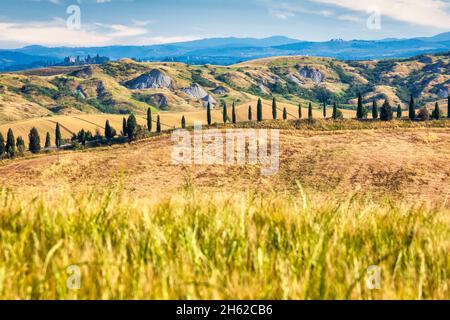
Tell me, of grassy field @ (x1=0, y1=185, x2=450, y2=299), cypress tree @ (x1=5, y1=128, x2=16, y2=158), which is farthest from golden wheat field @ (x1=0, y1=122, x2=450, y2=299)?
cypress tree @ (x1=5, y1=128, x2=16, y2=158)

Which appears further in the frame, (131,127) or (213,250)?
(131,127)

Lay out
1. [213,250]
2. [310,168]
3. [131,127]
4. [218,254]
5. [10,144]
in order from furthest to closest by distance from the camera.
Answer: [131,127] < [10,144] < [310,168] < [213,250] < [218,254]

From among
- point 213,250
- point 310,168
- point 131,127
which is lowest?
point 310,168

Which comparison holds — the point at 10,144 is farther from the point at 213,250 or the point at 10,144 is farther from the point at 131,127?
the point at 213,250

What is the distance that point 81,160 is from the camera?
311 feet

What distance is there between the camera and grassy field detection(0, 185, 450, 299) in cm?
334

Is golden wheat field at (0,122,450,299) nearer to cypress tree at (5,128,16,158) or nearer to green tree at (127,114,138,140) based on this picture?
cypress tree at (5,128,16,158)

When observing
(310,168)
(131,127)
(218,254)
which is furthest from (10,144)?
(218,254)

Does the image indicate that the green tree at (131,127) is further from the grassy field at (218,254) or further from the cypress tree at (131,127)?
the grassy field at (218,254)

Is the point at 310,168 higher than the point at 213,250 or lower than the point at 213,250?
lower

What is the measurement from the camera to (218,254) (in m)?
4.05
